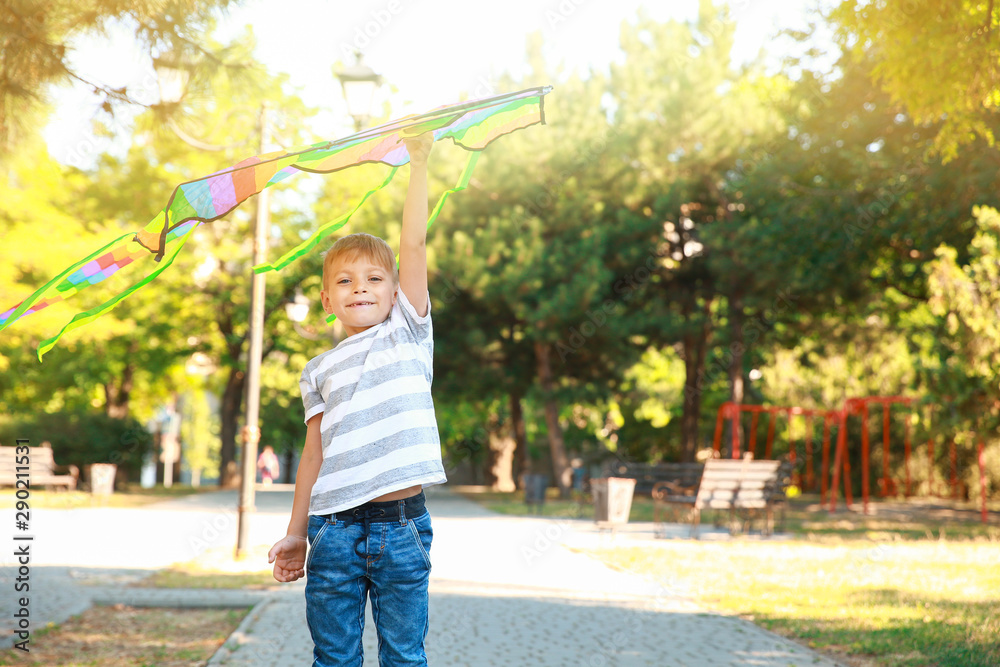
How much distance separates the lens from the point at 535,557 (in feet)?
32.6

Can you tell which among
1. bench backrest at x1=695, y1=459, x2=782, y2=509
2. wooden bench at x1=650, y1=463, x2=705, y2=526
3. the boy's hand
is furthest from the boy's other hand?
wooden bench at x1=650, y1=463, x2=705, y2=526

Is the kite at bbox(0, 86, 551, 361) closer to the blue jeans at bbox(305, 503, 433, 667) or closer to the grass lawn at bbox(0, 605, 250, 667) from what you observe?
the blue jeans at bbox(305, 503, 433, 667)

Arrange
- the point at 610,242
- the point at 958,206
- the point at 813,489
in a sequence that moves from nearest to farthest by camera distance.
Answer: the point at 958,206, the point at 610,242, the point at 813,489

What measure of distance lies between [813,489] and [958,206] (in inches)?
671

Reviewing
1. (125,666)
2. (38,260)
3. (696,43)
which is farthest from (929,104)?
(696,43)

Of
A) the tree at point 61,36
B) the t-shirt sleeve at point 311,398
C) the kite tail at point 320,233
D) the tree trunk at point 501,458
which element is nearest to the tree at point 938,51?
the kite tail at point 320,233

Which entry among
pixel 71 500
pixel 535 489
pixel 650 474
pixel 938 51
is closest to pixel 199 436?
pixel 71 500

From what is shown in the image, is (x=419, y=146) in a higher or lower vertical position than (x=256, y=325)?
lower

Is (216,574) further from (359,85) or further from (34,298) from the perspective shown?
(34,298)

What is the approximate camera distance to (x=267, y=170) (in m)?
2.74

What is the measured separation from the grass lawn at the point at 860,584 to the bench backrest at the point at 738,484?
633 mm

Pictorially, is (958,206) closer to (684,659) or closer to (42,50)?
(684,659)

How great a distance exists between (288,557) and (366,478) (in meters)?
0.39

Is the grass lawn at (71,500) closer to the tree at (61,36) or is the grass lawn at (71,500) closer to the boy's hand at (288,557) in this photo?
the tree at (61,36)
